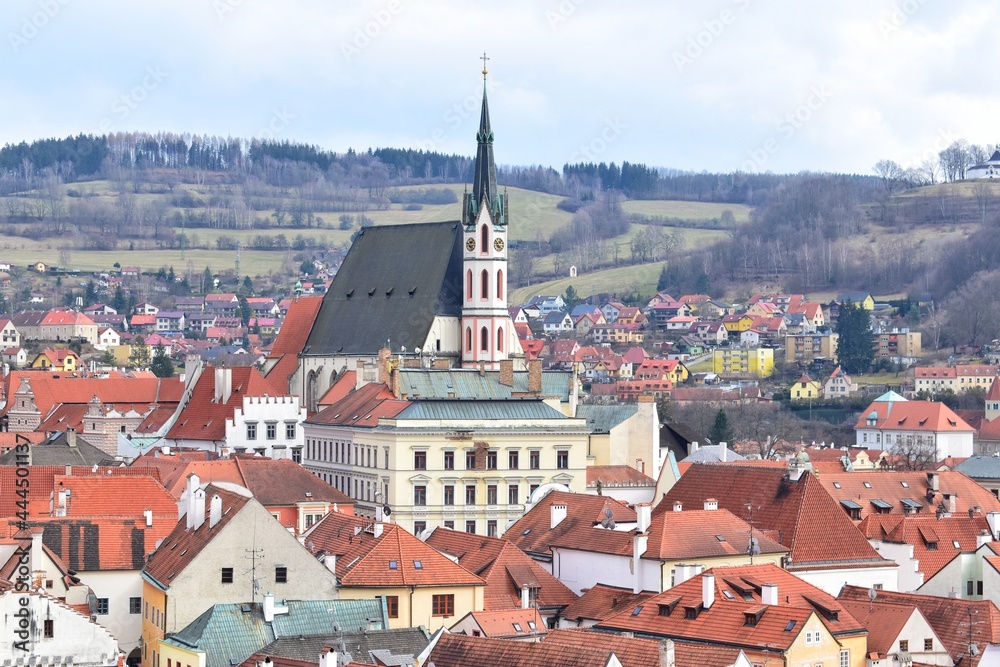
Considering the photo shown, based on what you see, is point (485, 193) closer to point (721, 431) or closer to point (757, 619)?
point (721, 431)

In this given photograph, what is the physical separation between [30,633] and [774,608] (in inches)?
744

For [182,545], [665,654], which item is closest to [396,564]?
[182,545]

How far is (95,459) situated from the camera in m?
96.4

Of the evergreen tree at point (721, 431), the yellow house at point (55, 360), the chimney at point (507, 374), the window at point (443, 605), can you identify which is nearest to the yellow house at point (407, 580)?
the window at point (443, 605)

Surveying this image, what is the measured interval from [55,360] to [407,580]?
135m

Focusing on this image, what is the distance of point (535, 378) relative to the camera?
10038cm

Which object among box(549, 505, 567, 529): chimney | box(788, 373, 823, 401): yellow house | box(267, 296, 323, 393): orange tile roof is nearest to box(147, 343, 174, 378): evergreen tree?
box(267, 296, 323, 393): orange tile roof

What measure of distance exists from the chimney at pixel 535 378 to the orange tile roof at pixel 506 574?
102ft

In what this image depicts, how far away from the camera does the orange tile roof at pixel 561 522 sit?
236ft

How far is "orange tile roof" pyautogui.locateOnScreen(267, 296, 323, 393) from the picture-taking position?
12541 cm

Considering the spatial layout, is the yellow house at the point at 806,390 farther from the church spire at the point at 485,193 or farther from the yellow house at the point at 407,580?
the yellow house at the point at 407,580

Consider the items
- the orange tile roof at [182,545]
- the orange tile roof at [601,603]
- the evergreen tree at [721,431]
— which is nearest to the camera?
the orange tile roof at [182,545]

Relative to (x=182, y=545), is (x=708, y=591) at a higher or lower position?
lower

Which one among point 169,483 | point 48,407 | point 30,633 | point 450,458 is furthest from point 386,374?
point 30,633
